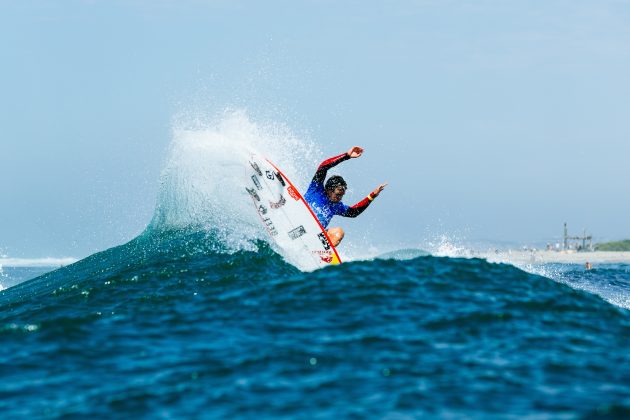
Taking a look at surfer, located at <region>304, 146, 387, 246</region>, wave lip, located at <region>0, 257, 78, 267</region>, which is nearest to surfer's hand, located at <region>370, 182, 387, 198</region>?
surfer, located at <region>304, 146, 387, 246</region>

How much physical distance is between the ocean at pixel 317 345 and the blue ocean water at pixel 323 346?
3 cm

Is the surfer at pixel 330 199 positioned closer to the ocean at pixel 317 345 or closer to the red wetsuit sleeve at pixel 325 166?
the red wetsuit sleeve at pixel 325 166

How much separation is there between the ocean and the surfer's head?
221 cm

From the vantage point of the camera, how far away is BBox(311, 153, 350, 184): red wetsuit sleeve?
16156 millimetres

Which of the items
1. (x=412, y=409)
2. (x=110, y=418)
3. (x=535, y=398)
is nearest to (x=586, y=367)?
(x=535, y=398)

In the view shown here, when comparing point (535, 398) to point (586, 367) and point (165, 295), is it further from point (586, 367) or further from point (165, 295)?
point (165, 295)

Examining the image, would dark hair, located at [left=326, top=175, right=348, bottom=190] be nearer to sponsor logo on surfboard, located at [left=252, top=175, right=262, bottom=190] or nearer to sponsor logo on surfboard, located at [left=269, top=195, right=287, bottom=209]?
sponsor logo on surfboard, located at [left=269, top=195, right=287, bottom=209]

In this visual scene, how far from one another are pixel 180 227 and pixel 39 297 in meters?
5.88

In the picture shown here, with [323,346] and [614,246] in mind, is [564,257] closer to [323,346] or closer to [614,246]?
[614,246]

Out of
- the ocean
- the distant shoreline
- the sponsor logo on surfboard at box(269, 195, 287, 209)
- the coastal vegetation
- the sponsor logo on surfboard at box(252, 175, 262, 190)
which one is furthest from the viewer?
the coastal vegetation

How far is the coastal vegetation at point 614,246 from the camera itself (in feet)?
309

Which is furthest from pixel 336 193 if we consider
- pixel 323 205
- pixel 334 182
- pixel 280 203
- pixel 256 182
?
pixel 256 182

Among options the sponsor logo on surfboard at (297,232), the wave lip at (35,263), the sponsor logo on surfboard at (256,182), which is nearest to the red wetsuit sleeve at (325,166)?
the sponsor logo on surfboard at (297,232)

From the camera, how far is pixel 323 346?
9.09m
